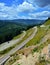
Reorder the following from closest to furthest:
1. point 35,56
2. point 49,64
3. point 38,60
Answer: point 49,64 < point 38,60 < point 35,56

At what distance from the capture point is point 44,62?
131 ft

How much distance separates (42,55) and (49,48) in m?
2.03

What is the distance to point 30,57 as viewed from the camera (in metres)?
45.9

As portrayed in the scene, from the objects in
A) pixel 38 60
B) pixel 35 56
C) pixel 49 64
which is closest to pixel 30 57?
pixel 35 56

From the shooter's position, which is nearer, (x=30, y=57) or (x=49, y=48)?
(x=49, y=48)

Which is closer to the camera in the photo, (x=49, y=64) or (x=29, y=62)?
(x=49, y=64)

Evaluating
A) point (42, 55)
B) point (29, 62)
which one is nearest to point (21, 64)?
point (29, 62)

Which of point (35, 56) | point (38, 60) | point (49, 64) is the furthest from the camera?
point (35, 56)

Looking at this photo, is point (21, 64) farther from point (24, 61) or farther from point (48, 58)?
point (48, 58)

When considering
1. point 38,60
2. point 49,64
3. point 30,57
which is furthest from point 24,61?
point 49,64

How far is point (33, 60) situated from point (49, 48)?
3868 mm

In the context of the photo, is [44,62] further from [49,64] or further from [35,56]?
[35,56]

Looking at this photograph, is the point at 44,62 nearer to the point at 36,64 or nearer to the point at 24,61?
the point at 36,64

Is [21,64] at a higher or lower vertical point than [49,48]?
lower
